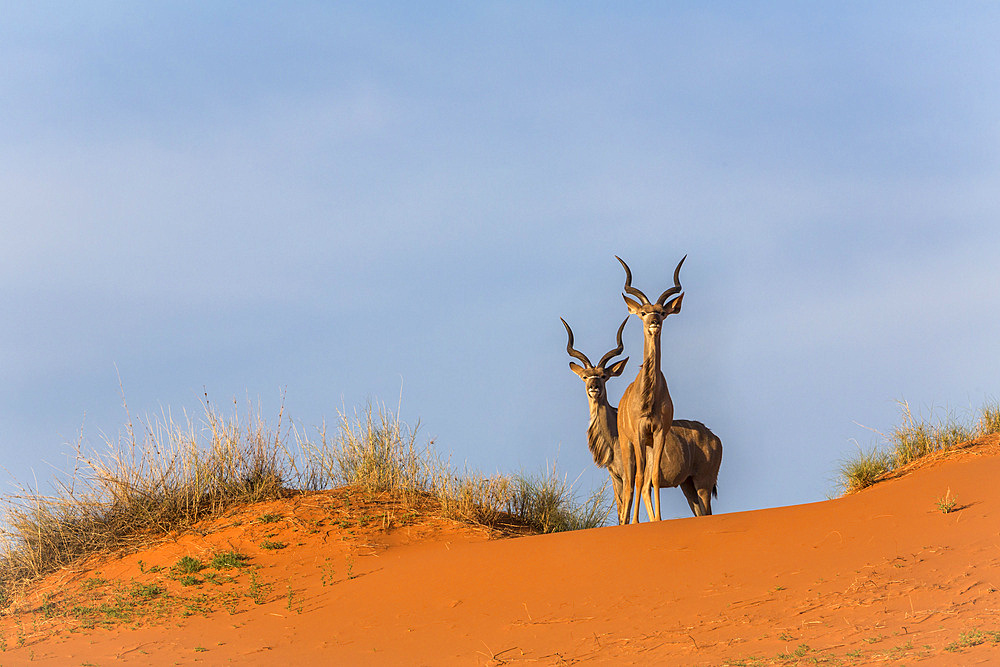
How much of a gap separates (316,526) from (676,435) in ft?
17.6

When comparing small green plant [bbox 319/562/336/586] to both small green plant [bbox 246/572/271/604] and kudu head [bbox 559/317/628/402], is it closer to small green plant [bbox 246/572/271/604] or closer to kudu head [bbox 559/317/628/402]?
small green plant [bbox 246/572/271/604]

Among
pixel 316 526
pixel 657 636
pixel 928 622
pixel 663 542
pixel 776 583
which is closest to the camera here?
pixel 928 622

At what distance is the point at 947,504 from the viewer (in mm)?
9492

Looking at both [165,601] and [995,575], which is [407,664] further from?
[995,575]

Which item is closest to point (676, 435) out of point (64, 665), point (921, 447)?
point (921, 447)

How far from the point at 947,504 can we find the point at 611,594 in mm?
3787

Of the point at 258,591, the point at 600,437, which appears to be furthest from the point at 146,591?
the point at 600,437

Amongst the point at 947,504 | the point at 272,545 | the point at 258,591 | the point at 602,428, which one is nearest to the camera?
the point at 947,504

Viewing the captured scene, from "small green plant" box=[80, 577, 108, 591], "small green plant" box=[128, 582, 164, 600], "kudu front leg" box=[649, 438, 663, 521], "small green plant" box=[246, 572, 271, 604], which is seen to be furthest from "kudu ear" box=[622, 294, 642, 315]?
"small green plant" box=[80, 577, 108, 591]

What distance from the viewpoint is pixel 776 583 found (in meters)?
8.20

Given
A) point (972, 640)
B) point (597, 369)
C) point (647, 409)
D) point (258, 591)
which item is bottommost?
point (972, 640)

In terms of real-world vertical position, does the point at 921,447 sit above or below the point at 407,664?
above

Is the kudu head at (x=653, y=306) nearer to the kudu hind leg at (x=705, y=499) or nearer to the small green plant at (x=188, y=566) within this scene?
the kudu hind leg at (x=705, y=499)

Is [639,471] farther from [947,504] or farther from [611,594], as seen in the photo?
[947,504]
